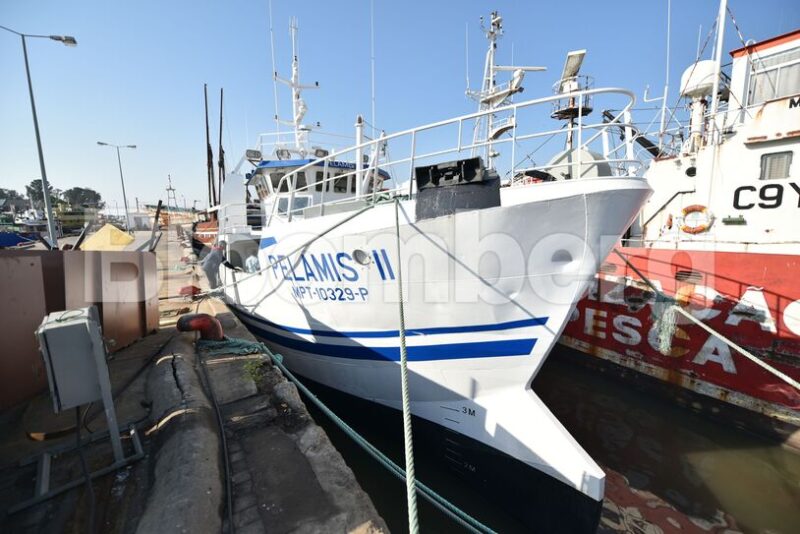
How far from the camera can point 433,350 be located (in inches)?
155

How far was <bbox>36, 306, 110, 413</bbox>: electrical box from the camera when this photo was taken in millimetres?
2406

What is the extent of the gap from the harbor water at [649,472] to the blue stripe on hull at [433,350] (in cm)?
79

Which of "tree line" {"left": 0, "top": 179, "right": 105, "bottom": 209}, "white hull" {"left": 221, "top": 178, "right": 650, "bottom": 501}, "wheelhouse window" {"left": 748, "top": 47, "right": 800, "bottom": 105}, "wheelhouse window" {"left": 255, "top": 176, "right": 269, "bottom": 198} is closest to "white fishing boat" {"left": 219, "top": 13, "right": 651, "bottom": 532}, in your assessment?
"white hull" {"left": 221, "top": 178, "right": 650, "bottom": 501}

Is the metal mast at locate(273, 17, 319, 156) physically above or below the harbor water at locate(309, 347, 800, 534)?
above

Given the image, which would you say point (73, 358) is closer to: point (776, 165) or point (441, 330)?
point (441, 330)

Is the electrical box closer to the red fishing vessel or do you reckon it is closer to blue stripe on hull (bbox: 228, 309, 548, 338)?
blue stripe on hull (bbox: 228, 309, 548, 338)

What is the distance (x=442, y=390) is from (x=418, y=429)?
78cm

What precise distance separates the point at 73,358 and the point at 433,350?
3.08 m

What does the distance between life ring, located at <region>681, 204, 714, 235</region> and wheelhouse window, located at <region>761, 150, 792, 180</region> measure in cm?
117

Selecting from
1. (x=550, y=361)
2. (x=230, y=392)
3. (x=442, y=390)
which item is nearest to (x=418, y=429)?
(x=442, y=390)

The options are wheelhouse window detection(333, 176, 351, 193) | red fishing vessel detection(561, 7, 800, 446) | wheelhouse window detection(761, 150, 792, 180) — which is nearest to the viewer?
red fishing vessel detection(561, 7, 800, 446)

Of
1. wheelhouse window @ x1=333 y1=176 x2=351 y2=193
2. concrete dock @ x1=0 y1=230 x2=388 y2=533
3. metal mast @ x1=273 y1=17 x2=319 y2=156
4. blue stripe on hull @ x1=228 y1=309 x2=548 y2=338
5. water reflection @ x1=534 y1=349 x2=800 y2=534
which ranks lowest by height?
water reflection @ x1=534 y1=349 x2=800 y2=534

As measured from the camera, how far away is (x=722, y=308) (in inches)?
229

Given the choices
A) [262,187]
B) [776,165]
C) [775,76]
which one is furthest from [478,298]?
[775,76]
